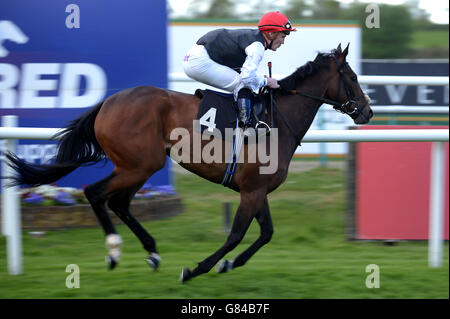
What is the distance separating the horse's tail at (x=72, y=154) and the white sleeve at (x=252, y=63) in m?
1.07

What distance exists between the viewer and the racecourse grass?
434 centimetres

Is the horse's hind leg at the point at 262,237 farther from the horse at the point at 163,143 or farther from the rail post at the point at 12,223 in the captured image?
the rail post at the point at 12,223

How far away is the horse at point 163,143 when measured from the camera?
175 inches

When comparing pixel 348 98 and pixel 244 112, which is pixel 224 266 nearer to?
pixel 244 112

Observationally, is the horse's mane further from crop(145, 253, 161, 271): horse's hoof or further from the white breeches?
crop(145, 253, 161, 271): horse's hoof

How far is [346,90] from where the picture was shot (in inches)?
190

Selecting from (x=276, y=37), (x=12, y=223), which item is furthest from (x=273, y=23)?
(x=12, y=223)

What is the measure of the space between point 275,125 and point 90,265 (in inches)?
70.8

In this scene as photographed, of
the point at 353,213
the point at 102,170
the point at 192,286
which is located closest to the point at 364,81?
the point at 353,213

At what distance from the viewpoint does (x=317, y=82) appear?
4832 millimetres

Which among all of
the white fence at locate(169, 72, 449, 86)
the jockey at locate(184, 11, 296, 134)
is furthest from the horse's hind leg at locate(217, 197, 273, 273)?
the white fence at locate(169, 72, 449, 86)

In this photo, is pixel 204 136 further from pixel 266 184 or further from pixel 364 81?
pixel 364 81

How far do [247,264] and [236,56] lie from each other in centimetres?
168

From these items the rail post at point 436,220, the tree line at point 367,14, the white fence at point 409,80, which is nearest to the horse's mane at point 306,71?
the rail post at point 436,220
